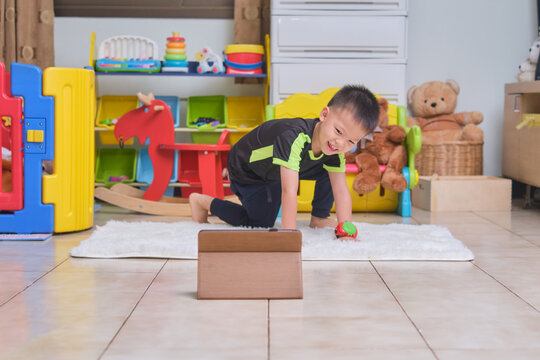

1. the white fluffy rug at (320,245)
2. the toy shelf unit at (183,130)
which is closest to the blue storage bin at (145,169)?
the toy shelf unit at (183,130)

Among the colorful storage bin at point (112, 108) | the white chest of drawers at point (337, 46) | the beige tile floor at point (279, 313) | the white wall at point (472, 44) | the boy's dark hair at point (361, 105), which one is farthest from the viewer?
the white wall at point (472, 44)

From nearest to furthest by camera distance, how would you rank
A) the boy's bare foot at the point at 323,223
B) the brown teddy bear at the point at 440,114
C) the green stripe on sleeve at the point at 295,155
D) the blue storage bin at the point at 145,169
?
the green stripe on sleeve at the point at 295,155
the boy's bare foot at the point at 323,223
the blue storage bin at the point at 145,169
the brown teddy bear at the point at 440,114

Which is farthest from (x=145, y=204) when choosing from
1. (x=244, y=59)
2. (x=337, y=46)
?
(x=337, y=46)

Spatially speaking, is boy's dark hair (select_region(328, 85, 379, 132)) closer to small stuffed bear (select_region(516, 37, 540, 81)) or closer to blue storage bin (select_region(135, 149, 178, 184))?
blue storage bin (select_region(135, 149, 178, 184))

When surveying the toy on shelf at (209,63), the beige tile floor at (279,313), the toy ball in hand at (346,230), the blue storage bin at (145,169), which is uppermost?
the toy on shelf at (209,63)

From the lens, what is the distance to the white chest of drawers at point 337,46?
3424 mm

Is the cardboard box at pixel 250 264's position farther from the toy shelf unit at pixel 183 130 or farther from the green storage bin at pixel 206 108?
the green storage bin at pixel 206 108

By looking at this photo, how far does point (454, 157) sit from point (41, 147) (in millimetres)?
2328

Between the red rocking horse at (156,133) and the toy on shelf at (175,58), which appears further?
the toy on shelf at (175,58)

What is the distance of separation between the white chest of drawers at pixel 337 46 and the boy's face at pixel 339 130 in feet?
4.55

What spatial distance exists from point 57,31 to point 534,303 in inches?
132

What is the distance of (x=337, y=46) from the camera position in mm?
3455

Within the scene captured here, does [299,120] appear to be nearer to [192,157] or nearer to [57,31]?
[192,157]

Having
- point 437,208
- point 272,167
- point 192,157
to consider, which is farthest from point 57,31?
point 437,208
